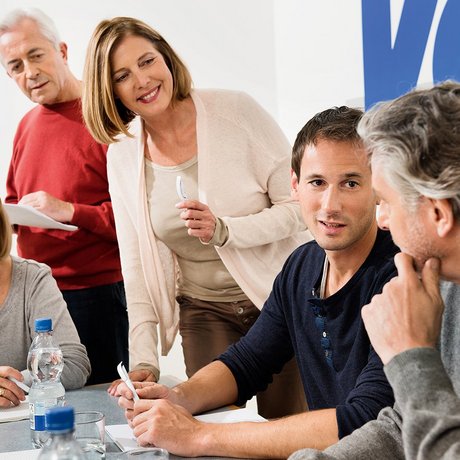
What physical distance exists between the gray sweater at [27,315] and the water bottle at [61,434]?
1216 millimetres

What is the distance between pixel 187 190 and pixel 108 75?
1.41 feet

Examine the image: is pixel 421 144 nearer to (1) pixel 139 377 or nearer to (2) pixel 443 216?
(2) pixel 443 216

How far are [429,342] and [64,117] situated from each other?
7.12ft

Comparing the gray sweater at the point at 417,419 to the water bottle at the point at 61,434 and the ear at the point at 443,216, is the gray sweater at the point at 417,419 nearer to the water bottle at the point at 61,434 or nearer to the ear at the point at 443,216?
the ear at the point at 443,216

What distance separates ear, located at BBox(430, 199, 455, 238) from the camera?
121 centimetres

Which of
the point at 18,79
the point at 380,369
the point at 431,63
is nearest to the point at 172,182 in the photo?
the point at 18,79

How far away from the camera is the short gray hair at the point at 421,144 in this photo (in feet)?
3.93

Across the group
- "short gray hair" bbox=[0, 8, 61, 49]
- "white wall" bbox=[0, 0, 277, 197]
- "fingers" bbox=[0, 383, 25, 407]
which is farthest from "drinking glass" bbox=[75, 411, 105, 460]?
"white wall" bbox=[0, 0, 277, 197]

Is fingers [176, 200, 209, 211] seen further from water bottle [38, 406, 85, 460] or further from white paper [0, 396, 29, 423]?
water bottle [38, 406, 85, 460]

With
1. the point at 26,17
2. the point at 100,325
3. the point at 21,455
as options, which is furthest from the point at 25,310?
the point at 26,17

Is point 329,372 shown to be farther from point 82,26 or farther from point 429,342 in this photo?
point 82,26

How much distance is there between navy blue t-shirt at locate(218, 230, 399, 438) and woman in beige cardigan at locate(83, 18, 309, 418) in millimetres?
428

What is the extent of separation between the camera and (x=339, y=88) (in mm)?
4066

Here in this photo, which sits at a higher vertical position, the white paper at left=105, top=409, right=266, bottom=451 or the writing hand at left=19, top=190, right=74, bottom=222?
the writing hand at left=19, top=190, right=74, bottom=222
